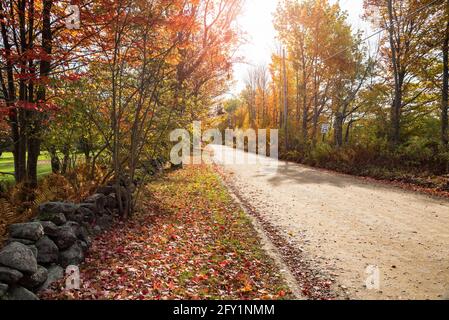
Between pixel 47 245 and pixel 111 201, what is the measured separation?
9.66 ft

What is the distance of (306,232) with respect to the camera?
6836mm

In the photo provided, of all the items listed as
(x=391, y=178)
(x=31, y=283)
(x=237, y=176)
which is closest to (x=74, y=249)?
(x=31, y=283)

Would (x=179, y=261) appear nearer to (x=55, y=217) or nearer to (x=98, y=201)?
(x=55, y=217)

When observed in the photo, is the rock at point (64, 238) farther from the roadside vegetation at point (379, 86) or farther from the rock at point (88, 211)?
the roadside vegetation at point (379, 86)

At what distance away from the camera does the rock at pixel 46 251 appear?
→ 4.23 m

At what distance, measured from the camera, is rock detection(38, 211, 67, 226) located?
5016mm

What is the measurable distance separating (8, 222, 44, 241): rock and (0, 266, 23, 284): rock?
0.80m

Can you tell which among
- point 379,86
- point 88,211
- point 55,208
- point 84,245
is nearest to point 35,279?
point 84,245

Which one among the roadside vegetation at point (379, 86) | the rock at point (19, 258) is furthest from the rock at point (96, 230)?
the roadside vegetation at point (379, 86)

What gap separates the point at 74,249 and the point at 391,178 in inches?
502

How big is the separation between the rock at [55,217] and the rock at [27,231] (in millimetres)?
656
